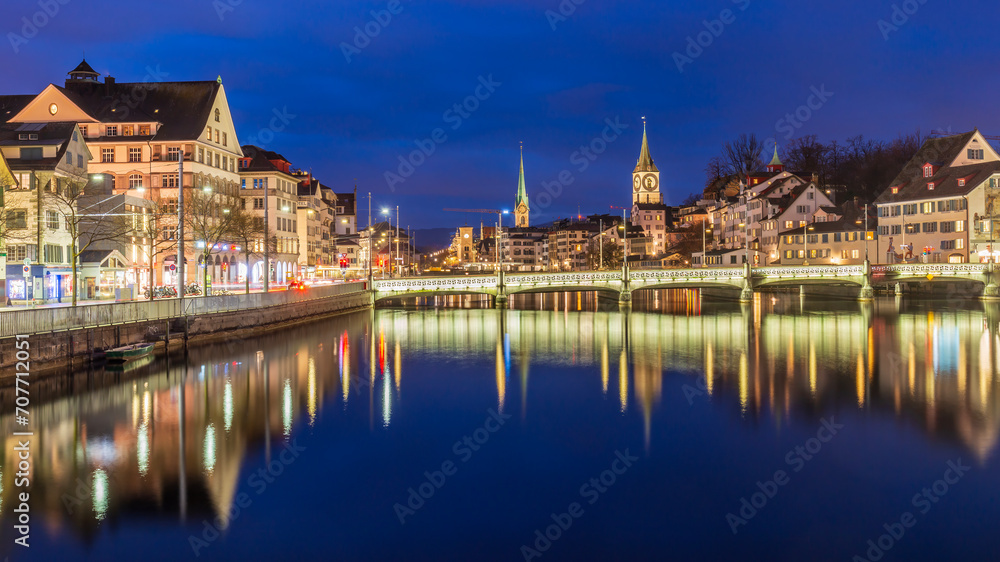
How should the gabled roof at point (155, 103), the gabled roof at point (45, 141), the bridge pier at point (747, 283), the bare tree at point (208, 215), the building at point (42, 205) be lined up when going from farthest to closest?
the bridge pier at point (747, 283), the gabled roof at point (155, 103), the bare tree at point (208, 215), the gabled roof at point (45, 141), the building at point (42, 205)

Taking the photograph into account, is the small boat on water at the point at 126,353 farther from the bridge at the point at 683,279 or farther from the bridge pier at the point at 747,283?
the bridge pier at the point at 747,283

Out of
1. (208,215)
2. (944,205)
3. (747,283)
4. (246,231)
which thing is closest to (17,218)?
(208,215)

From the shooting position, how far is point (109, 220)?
54.6 metres

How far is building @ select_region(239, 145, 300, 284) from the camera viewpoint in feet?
271

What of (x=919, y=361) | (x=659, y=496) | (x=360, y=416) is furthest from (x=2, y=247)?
(x=919, y=361)

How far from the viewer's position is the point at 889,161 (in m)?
118

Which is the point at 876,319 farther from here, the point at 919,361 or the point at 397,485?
the point at 397,485

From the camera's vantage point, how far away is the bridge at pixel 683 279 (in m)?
77.9

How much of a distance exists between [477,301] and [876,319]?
48840 mm

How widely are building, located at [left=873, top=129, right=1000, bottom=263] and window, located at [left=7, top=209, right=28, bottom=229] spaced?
8526cm

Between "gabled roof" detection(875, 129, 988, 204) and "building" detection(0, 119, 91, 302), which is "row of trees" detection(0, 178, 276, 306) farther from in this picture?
"gabled roof" detection(875, 129, 988, 204)

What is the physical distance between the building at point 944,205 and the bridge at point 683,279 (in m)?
5.73

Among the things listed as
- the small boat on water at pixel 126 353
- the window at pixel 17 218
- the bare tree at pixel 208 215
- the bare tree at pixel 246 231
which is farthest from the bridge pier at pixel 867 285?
the window at pixel 17 218

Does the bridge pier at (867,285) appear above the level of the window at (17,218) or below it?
below
